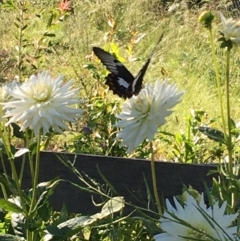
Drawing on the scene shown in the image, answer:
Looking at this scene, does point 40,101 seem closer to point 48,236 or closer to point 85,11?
point 48,236

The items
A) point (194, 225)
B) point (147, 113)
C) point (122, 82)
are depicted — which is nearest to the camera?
point (194, 225)

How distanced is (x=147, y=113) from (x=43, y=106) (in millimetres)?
164

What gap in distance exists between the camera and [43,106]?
40.3 inches

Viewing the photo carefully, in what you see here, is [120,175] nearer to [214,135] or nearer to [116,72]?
[116,72]

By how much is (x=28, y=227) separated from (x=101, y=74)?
127 centimetres

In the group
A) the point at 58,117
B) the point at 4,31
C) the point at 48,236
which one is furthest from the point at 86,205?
the point at 4,31

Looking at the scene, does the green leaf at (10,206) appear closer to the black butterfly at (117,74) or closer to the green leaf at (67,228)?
the green leaf at (67,228)

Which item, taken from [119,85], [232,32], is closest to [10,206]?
[119,85]

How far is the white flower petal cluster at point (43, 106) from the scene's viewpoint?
1.02 meters

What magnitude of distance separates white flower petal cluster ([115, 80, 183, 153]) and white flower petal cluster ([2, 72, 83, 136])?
9 cm

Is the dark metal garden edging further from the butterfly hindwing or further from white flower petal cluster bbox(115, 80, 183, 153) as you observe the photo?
white flower petal cluster bbox(115, 80, 183, 153)

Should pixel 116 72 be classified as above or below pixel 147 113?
above

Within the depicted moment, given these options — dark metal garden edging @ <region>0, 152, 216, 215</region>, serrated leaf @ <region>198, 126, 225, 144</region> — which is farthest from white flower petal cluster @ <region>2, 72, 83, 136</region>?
dark metal garden edging @ <region>0, 152, 216, 215</region>

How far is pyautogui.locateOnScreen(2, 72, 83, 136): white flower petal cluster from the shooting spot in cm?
102
